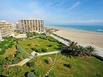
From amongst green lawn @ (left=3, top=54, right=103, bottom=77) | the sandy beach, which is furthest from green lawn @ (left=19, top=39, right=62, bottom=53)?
the sandy beach

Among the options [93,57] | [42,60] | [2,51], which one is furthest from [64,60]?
[2,51]

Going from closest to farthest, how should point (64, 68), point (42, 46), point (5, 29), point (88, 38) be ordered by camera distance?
point (64, 68)
point (42, 46)
point (88, 38)
point (5, 29)

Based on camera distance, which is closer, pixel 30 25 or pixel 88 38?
pixel 88 38

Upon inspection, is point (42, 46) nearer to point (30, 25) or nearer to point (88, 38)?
point (88, 38)

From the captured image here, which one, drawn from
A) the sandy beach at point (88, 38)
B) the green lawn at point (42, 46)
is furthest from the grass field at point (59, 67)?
the sandy beach at point (88, 38)

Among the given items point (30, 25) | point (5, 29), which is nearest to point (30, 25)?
point (30, 25)

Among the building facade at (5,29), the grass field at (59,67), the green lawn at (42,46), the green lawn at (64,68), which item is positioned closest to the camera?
the grass field at (59,67)

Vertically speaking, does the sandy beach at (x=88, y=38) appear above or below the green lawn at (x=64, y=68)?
below

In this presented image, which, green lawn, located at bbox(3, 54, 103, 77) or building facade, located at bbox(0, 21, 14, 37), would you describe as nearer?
green lawn, located at bbox(3, 54, 103, 77)

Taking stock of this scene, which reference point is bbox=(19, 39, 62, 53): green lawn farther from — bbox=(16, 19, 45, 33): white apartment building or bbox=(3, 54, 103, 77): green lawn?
bbox=(16, 19, 45, 33): white apartment building

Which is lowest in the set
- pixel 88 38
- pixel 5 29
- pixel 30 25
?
pixel 88 38

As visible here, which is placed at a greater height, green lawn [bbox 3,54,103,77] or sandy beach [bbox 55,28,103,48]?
green lawn [bbox 3,54,103,77]

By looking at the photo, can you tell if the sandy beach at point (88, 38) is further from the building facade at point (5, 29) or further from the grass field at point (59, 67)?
the building facade at point (5, 29)
